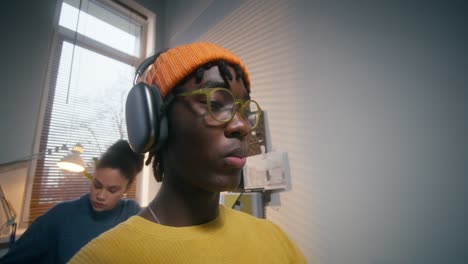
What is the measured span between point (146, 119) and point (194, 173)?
0.17 metres

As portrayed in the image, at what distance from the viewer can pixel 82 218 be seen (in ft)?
4.13

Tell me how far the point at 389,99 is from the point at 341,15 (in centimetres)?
48

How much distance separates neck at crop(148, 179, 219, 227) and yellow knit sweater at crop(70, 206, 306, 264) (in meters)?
0.02

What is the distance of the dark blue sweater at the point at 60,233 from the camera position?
111cm

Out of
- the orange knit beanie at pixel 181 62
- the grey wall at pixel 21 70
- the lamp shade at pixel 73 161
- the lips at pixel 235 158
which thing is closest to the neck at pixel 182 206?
the lips at pixel 235 158

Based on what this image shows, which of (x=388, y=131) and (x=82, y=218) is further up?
(x=388, y=131)

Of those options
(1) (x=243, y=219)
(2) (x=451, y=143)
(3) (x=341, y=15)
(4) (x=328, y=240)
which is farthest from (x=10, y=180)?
(2) (x=451, y=143)

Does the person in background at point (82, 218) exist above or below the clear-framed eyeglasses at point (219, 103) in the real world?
below

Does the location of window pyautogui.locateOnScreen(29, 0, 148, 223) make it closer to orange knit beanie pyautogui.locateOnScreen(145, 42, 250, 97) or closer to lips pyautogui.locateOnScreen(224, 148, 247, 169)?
orange knit beanie pyautogui.locateOnScreen(145, 42, 250, 97)

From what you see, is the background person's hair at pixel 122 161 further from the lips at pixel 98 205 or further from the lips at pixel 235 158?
the lips at pixel 235 158

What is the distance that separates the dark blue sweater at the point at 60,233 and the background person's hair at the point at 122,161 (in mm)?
256

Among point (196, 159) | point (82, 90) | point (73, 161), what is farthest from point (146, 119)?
point (82, 90)

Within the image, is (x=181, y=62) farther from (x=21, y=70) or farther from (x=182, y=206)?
(x=21, y=70)

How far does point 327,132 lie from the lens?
105 centimetres
